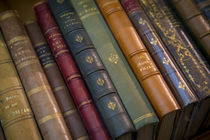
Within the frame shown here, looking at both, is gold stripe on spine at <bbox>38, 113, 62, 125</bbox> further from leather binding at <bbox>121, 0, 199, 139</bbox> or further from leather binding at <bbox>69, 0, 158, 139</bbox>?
leather binding at <bbox>121, 0, 199, 139</bbox>

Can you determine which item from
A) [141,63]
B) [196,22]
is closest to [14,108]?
[141,63]

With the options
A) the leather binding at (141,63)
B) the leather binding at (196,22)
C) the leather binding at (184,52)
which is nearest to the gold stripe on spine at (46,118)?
the leather binding at (141,63)

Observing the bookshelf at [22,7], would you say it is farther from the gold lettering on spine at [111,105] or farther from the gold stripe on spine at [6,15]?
the gold lettering on spine at [111,105]

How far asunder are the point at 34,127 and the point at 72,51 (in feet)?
0.76

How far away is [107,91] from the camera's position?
0.59 metres

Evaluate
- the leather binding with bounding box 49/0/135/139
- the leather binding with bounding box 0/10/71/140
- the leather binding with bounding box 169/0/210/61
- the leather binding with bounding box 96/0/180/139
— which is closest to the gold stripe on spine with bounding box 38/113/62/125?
the leather binding with bounding box 0/10/71/140

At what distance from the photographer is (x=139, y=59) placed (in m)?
0.62

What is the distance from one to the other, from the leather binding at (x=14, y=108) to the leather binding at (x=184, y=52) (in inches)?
17.0

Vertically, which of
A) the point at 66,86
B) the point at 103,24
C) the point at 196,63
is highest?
the point at 103,24

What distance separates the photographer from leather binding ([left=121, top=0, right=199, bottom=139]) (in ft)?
1.93

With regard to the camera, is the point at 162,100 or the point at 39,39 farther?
the point at 39,39

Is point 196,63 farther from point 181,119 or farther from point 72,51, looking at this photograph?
point 72,51

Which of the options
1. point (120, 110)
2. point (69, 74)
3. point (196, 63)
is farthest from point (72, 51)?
point (196, 63)

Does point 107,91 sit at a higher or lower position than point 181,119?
higher
